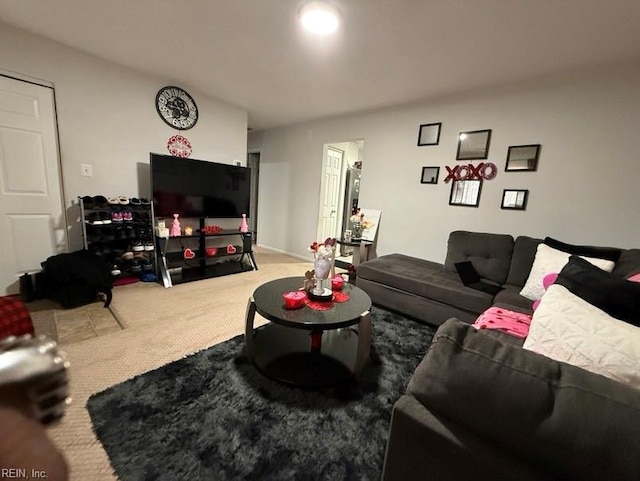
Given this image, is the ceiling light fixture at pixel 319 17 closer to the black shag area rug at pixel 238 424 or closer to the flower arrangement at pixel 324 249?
the flower arrangement at pixel 324 249

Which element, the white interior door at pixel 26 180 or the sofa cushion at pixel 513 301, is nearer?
the sofa cushion at pixel 513 301

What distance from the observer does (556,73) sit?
2438 mm

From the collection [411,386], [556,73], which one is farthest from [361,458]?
[556,73]

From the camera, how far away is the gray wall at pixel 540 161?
2.26m

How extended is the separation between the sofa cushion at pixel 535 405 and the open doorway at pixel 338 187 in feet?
12.9

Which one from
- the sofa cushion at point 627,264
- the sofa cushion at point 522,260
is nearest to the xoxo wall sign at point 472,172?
the sofa cushion at point 522,260

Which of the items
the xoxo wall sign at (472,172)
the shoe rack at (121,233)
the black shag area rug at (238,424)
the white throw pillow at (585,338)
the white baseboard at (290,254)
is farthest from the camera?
the white baseboard at (290,254)

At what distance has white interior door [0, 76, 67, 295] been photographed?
2336 millimetres

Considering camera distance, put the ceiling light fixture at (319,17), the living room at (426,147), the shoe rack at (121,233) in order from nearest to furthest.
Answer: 1. the ceiling light fixture at (319,17)
2. the living room at (426,147)
3. the shoe rack at (121,233)

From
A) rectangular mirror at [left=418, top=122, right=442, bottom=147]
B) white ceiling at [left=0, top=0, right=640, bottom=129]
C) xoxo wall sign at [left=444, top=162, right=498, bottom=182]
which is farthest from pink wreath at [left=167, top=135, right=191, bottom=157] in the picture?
xoxo wall sign at [left=444, top=162, right=498, bottom=182]

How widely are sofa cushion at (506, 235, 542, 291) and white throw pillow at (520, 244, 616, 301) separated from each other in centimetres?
25

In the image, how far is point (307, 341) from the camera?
6.27 feet

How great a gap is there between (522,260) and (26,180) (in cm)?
462

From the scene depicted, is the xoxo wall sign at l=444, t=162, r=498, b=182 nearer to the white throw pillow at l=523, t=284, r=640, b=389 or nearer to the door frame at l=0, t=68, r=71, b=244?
the white throw pillow at l=523, t=284, r=640, b=389
